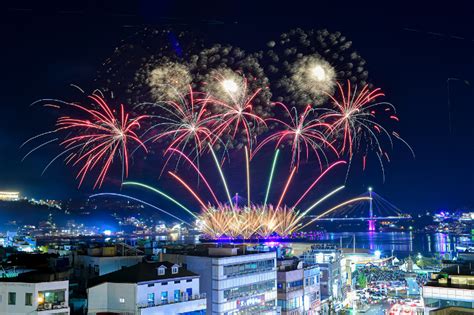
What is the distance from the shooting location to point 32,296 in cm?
2044

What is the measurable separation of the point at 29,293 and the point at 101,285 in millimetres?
3651

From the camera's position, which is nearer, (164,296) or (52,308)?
(52,308)

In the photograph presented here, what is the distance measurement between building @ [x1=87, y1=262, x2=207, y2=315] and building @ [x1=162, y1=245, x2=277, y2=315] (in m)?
1.83

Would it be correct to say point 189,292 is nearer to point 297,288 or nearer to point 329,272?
point 297,288

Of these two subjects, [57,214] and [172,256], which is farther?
[57,214]

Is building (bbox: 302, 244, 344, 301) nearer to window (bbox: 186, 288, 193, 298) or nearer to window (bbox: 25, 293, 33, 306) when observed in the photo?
window (bbox: 186, 288, 193, 298)

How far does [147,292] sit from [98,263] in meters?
7.30

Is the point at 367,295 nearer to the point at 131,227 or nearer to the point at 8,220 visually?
the point at 8,220

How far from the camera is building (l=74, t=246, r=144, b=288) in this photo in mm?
29666

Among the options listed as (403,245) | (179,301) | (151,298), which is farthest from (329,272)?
(403,245)

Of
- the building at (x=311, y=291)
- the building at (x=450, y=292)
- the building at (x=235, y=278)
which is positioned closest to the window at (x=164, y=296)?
the building at (x=235, y=278)

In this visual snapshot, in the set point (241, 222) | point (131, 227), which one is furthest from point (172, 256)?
point (131, 227)

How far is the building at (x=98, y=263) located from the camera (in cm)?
2967

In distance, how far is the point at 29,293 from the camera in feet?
67.2
